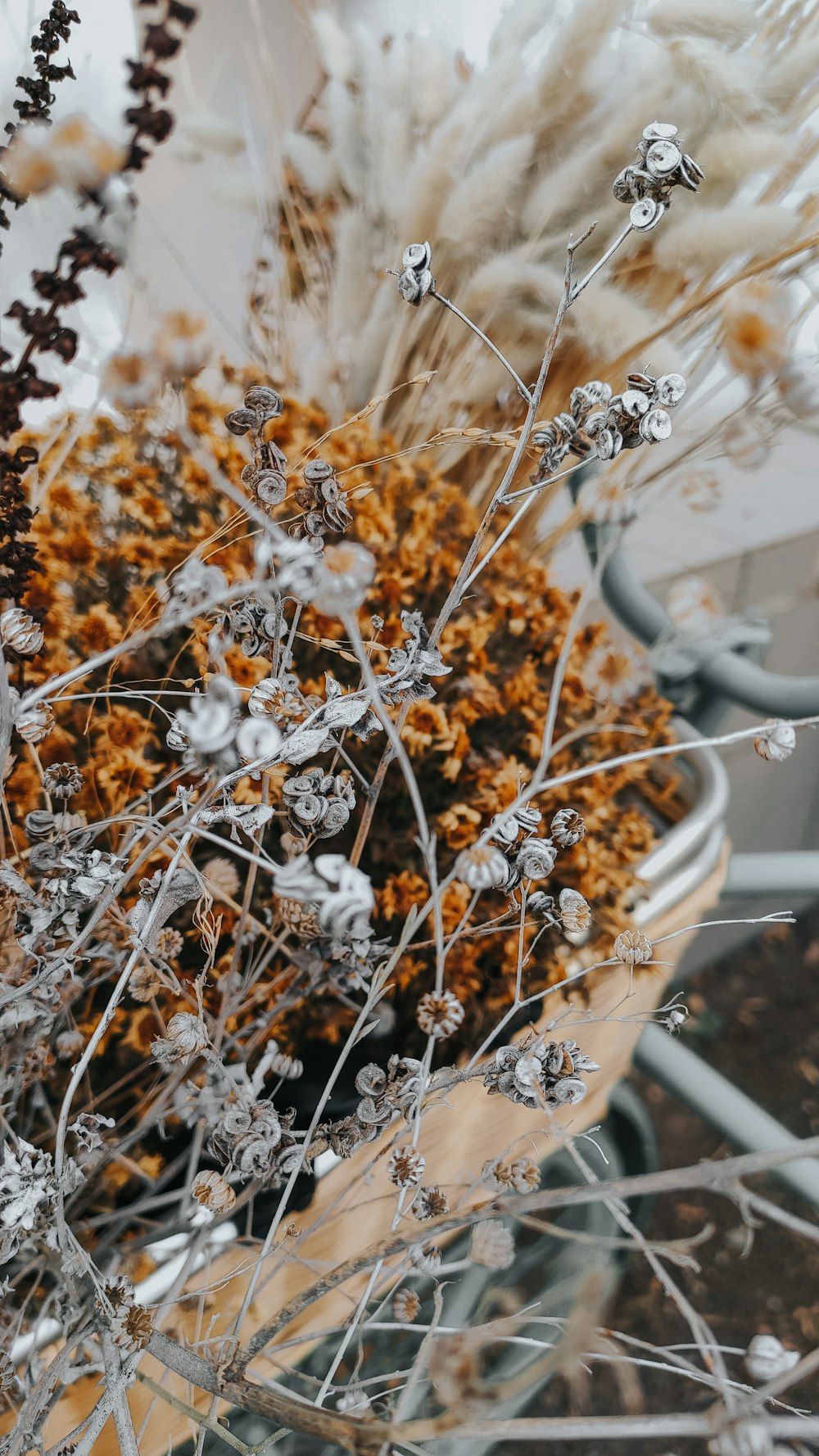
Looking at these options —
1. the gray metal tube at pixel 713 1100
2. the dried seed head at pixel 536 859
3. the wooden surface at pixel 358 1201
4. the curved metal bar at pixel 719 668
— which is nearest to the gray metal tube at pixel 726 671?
the curved metal bar at pixel 719 668

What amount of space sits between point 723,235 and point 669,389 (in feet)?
1.13

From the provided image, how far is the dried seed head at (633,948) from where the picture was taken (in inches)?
9.5

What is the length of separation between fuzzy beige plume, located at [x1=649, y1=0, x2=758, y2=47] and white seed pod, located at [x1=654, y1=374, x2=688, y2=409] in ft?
1.50

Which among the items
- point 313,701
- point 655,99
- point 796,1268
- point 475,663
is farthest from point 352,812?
point 796,1268

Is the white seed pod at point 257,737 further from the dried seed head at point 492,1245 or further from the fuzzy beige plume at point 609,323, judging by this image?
the fuzzy beige plume at point 609,323

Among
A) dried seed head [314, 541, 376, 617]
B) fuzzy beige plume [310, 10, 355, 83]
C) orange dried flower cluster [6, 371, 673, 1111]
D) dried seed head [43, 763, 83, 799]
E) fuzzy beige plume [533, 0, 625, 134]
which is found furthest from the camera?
fuzzy beige plume [310, 10, 355, 83]

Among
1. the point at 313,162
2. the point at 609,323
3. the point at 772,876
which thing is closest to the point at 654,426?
the point at 609,323

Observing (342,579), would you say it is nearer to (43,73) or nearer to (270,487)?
(270,487)

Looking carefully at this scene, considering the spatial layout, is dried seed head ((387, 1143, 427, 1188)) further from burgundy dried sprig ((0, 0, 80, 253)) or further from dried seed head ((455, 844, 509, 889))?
burgundy dried sprig ((0, 0, 80, 253))

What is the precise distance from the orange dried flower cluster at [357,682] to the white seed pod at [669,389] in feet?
0.58

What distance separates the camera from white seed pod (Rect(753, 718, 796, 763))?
9.0 inches

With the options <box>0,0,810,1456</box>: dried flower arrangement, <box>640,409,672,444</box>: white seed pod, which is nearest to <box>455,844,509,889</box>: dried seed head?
<box>0,0,810,1456</box>: dried flower arrangement

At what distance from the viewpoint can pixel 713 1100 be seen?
56 cm

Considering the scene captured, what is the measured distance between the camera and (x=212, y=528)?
1.59 ft
